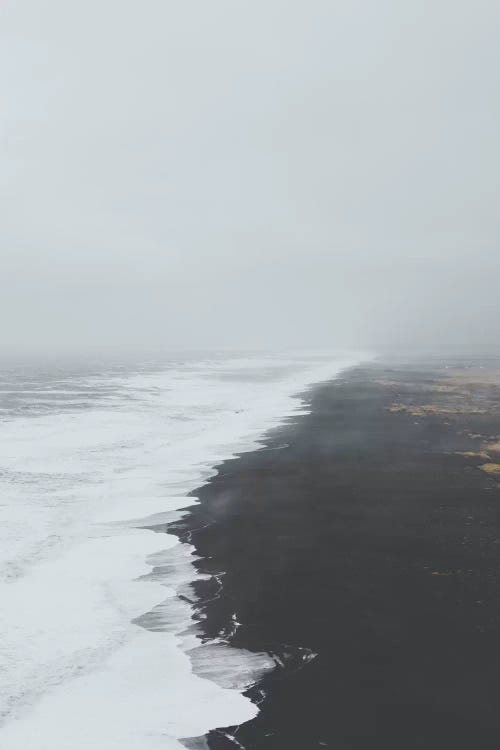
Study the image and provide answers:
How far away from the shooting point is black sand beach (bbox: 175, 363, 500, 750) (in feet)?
29.5

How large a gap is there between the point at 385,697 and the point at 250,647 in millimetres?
2645

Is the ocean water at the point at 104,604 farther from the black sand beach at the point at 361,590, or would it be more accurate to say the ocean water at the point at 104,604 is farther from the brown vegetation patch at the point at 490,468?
the brown vegetation patch at the point at 490,468

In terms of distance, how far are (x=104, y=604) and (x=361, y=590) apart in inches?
219

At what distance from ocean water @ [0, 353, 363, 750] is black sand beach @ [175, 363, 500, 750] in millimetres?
673

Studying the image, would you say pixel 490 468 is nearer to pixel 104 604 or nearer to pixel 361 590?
pixel 361 590

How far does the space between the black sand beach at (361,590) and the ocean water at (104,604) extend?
2.21 ft

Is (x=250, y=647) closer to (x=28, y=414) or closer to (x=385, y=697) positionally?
(x=385, y=697)

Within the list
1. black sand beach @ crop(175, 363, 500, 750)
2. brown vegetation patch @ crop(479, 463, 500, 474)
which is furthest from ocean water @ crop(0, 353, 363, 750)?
brown vegetation patch @ crop(479, 463, 500, 474)

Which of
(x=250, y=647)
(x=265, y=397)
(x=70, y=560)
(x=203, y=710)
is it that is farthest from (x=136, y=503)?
(x=265, y=397)

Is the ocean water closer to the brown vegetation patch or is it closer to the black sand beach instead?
the black sand beach

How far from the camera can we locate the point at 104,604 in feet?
42.7

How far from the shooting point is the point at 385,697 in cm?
945

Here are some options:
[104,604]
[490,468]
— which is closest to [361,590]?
[104,604]

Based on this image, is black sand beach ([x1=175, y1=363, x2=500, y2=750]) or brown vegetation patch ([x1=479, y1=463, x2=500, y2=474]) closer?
black sand beach ([x1=175, y1=363, x2=500, y2=750])
